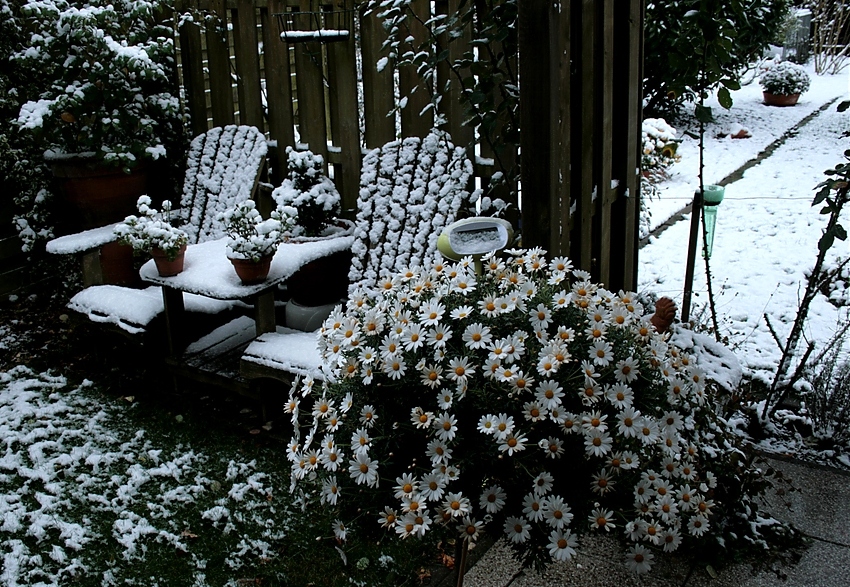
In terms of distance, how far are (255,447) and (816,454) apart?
2.24 m

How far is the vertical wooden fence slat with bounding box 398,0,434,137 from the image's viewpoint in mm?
3473

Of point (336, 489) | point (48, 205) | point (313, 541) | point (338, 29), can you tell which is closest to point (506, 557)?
point (313, 541)

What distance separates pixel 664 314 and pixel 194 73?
3251 mm

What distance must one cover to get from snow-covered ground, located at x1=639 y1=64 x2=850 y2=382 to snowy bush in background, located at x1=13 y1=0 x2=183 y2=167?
2.99m

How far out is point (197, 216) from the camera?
447cm

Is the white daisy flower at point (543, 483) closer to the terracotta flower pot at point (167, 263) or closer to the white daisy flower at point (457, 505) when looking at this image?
the white daisy flower at point (457, 505)

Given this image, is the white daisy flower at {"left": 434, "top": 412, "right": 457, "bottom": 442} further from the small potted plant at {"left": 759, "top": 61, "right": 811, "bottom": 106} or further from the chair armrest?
the small potted plant at {"left": 759, "top": 61, "right": 811, "bottom": 106}

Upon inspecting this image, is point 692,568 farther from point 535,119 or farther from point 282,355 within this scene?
point 282,355

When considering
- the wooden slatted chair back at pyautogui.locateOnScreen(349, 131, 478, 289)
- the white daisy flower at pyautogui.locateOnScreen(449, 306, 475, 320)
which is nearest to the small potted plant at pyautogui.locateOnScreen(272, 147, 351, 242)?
the wooden slatted chair back at pyautogui.locateOnScreen(349, 131, 478, 289)

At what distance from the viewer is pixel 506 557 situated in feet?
8.34

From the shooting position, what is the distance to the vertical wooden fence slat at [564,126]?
2.45 metres

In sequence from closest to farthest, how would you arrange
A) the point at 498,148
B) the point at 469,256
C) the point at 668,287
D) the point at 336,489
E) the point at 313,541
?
the point at 336,489 < the point at 469,256 < the point at 313,541 < the point at 498,148 < the point at 668,287

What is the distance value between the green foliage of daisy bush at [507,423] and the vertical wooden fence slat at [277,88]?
2.52 meters

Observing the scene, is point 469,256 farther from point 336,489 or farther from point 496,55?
point 496,55
